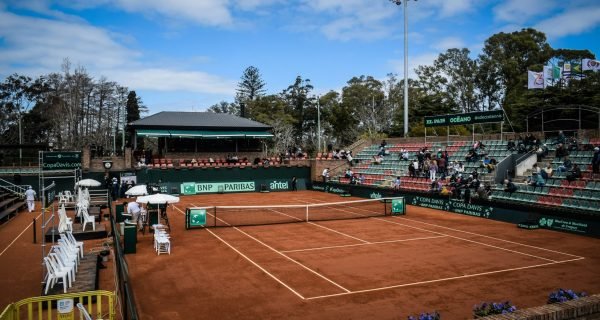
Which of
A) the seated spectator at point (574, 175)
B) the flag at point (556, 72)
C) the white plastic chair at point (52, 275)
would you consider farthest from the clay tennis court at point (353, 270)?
the flag at point (556, 72)

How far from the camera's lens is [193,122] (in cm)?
4562

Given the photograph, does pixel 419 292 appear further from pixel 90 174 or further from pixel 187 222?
pixel 90 174

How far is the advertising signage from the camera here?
105 ft

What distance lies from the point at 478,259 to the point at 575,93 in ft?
117

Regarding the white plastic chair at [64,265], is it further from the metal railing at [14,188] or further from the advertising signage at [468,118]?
the advertising signage at [468,118]

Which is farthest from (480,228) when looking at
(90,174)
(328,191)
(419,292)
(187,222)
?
(90,174)

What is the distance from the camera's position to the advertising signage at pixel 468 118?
105 feet

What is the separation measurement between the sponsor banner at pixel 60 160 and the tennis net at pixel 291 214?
8449 millimetres

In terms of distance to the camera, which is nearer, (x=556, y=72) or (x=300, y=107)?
(x=556, y=72)

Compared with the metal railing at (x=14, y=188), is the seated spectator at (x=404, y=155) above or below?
above

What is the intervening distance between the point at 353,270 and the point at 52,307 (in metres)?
8.30

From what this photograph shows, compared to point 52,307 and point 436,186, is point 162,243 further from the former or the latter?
point 436,186

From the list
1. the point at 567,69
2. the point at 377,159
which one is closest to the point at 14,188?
the point at 377,159

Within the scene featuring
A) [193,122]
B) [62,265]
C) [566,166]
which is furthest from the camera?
[193,122]
